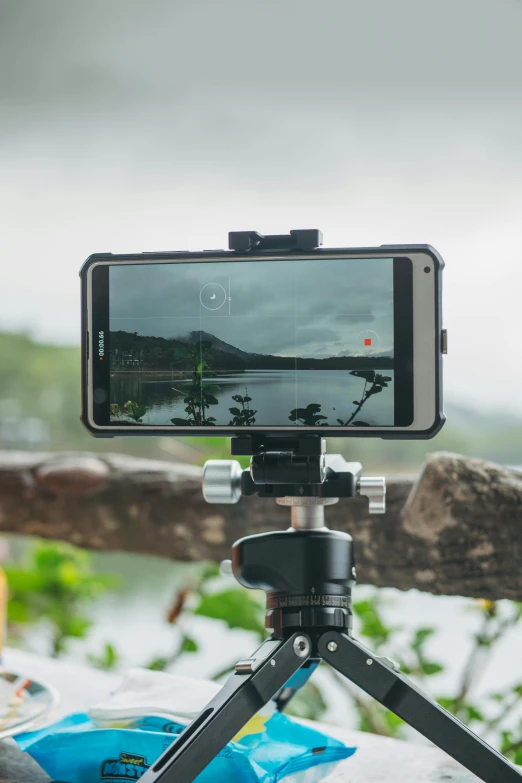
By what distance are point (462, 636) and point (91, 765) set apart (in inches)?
34.0

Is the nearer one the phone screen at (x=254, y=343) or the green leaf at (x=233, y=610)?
the phone screen at (x=254, y=343)

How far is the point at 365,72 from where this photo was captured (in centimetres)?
132

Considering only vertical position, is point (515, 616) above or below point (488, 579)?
below

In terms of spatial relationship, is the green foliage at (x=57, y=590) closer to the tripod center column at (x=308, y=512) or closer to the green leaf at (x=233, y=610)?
the green leaf at (x=233, y=610)

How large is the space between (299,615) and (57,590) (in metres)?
1.23

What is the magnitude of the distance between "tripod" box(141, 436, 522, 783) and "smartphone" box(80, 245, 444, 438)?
0.04 metres

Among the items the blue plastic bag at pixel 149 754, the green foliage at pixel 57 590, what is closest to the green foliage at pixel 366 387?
the blue plastic bag at pixel 149 754

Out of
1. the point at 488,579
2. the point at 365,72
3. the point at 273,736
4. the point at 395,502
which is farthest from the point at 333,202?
the point at 273,736

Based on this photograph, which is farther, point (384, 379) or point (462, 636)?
point (462, 636)

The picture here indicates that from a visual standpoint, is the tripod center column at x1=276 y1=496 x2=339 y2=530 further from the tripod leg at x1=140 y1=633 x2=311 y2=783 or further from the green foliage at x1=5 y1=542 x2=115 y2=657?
the green foliage at x1=5 y1=542 x2=115 y2=657

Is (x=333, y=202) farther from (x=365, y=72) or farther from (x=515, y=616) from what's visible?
(x=515, y=616)

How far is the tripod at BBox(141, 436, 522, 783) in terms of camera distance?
0.57 metres

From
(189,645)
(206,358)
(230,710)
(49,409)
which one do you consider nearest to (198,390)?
(206,358)

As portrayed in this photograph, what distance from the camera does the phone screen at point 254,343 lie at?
646 mm
